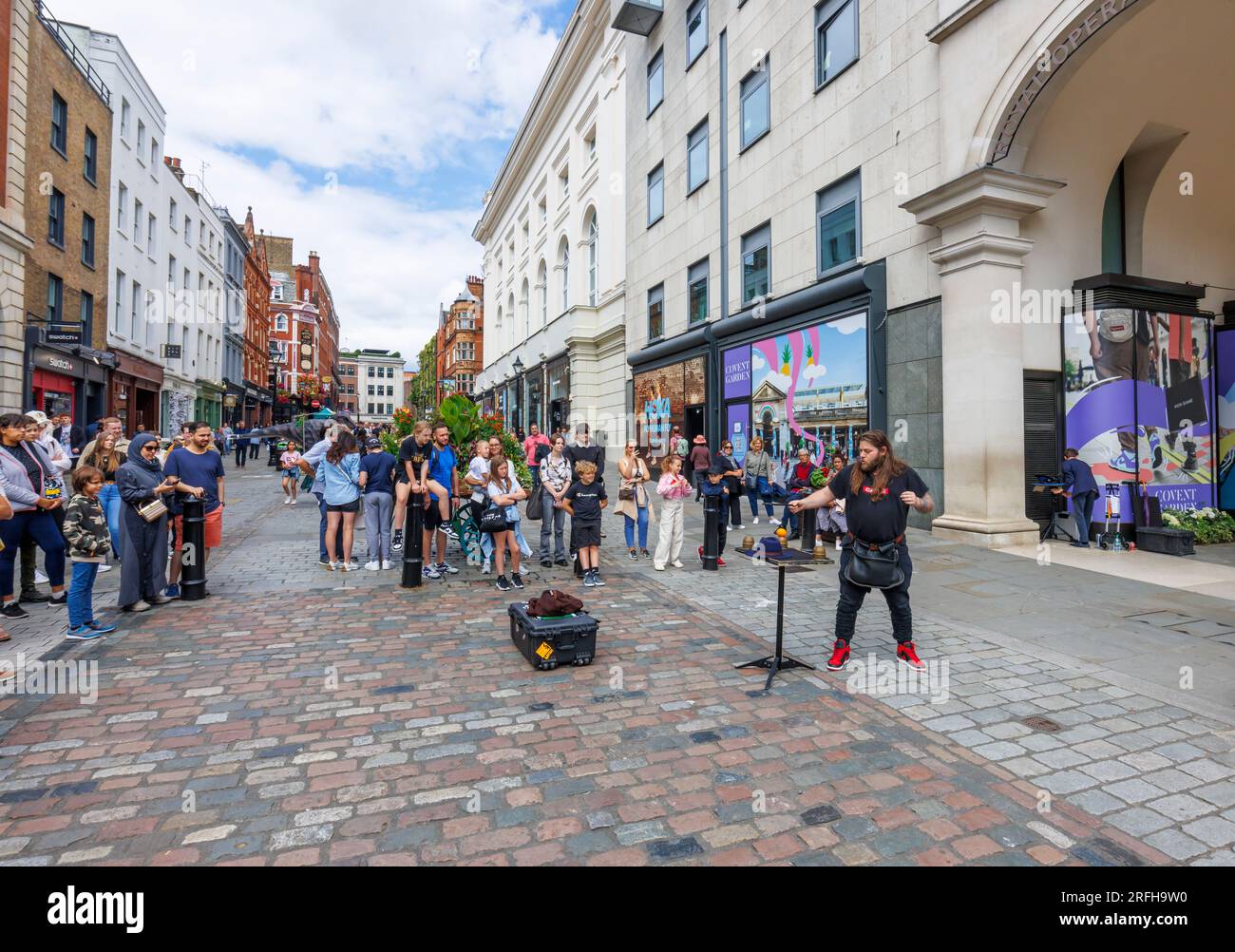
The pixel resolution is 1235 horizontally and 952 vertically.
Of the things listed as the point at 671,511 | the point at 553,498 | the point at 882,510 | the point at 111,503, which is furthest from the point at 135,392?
the point at 882,510

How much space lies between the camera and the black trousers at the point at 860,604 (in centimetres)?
505

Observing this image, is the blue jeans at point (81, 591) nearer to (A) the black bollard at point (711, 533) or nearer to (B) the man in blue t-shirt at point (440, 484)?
(B) the man in blue t-shirt at point (440, 484)

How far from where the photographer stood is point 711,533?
8961 mm

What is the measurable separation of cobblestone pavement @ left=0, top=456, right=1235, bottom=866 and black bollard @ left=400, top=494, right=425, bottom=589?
6.50 ft

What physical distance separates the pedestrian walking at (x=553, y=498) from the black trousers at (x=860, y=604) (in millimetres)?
4810

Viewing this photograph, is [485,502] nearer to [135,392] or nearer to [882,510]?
[882,510]

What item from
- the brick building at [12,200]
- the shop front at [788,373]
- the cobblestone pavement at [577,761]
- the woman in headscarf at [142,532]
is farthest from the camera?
the brick building at [12,200]

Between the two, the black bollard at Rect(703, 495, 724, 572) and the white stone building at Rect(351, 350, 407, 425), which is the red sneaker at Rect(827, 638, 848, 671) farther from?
the white stone building at Rect(351, 350, 407, 425)

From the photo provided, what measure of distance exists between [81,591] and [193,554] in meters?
1.43

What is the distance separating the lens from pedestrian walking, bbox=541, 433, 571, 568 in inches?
368

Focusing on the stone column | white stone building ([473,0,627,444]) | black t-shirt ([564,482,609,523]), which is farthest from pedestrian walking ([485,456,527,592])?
white stone building ([473,0,627,444])

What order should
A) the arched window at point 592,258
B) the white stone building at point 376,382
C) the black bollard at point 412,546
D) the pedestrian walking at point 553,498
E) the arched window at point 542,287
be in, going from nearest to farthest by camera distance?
the black bollard at point 412,546 < the pedestrian walking at point 553,498 < the arched window at point 592,258 < the arched window at point 542,287 < the white stone building at point 376,382

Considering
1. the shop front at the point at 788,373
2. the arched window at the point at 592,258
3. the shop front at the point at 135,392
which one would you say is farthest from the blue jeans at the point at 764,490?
the shop front at the point at 135,392
